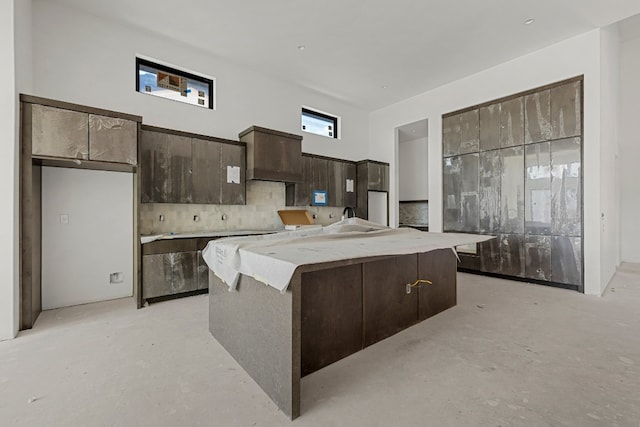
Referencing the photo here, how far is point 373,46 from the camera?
4.25m

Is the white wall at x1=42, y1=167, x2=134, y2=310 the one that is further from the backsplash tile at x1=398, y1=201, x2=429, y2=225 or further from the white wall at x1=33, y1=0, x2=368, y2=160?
the backsplash tile at x1=398, y1=201, x2=429, y2=225

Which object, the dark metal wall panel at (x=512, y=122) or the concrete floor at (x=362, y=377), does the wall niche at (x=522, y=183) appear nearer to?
the dark metal wall panel at (x=512, y=122)

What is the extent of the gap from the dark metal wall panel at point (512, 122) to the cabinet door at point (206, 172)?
4.53 m

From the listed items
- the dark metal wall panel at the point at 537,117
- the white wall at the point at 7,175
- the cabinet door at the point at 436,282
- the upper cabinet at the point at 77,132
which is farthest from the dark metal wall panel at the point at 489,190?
the white wall at the point at 7,175

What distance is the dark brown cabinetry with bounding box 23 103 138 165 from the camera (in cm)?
272

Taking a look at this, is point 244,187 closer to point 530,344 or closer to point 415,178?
point 530,344

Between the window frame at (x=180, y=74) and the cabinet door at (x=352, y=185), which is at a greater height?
the window frame at (x=180, y=74)

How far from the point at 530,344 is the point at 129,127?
445 cm

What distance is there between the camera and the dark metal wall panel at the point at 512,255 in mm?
4449

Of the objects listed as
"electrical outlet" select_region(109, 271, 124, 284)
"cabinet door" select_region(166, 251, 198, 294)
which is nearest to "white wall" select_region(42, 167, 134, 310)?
"electrical outlet" select_region(109, 271, 124, 284)

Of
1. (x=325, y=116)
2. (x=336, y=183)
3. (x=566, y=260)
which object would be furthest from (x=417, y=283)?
(x=325, y=116)

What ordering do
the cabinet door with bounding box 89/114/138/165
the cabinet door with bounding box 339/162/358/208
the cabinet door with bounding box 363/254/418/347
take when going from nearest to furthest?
the cabinet door with bounding box 363/254/418/347 → the cabinet door with bounding box 89/114/138/165 → the cabinet door with bounding box 339/162/358/208

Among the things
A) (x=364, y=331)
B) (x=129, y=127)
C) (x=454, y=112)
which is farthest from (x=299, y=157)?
(x=364, y=331)

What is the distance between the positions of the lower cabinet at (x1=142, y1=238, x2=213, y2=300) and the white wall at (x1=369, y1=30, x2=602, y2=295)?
170 inches
